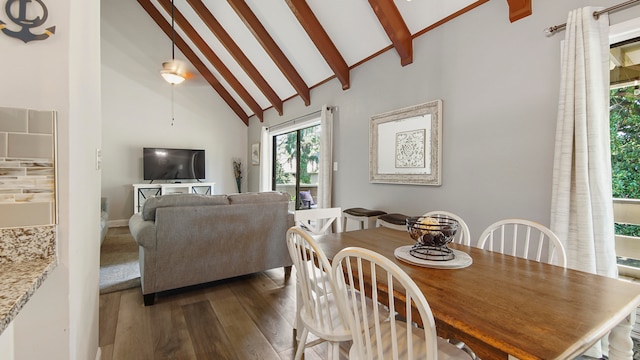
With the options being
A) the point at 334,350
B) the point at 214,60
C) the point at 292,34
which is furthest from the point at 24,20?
the point at 214,60

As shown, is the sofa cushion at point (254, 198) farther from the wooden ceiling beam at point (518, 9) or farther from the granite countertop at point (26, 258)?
the wooden ceiling beam at point (518, 9)

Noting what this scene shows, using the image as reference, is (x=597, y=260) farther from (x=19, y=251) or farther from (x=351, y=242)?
(x=19, y=251)

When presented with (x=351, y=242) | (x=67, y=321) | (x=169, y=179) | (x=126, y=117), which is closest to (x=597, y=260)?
(x=351, y=242)

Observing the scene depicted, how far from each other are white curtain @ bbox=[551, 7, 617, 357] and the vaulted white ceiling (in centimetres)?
54

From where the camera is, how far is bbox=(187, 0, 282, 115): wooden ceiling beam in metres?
4.52

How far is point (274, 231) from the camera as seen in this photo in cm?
291

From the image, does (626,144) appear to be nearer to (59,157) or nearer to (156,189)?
(59,157)

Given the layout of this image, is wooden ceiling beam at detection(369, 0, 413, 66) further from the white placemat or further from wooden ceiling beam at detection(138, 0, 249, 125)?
wooden ceiling beam at detection(138, 0, 249, 125)

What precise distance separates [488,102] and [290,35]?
2.86 m

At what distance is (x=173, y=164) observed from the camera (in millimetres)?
6070

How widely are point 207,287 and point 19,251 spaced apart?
2.17 meters

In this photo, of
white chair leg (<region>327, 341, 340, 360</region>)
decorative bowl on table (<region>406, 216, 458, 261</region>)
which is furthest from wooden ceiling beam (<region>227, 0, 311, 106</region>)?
white chair leg (<region>327, 341, 340, 360</region>)

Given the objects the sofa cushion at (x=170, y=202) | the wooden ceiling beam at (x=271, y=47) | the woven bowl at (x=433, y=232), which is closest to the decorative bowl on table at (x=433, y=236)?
the woven bowl at (x=433, y=232)

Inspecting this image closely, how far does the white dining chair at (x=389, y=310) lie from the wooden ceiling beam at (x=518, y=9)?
7.47ft
